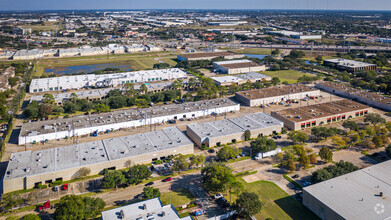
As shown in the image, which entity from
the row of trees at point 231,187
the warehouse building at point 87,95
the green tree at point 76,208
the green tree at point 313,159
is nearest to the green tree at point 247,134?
the green tree at point 313,159

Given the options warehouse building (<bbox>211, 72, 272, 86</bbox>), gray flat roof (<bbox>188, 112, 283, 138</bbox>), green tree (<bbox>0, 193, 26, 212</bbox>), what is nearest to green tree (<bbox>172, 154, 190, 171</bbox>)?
gray flat roof (<bbox>188, 112, 283, 138</bbox>)

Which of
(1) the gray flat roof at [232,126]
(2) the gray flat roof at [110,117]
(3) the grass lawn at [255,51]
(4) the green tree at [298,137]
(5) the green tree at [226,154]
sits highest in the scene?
(3) the grass lawn at [255,51]

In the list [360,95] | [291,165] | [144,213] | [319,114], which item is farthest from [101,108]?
[360,95]

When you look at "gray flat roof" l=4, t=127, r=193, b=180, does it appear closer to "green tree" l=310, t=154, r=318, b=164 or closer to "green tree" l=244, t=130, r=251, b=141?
"green tree" l=244, t=130, r=251, b=141

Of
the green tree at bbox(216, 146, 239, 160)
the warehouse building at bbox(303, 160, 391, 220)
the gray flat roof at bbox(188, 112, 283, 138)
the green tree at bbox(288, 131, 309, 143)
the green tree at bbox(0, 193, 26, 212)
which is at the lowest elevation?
the green tree at bbox(0, 193, 26, 212)

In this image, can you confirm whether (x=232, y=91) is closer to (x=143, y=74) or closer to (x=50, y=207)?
(x=143, y=74)

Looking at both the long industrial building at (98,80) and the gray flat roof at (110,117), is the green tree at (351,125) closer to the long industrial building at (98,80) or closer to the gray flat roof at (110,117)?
the gray flat roof at (110,117)
